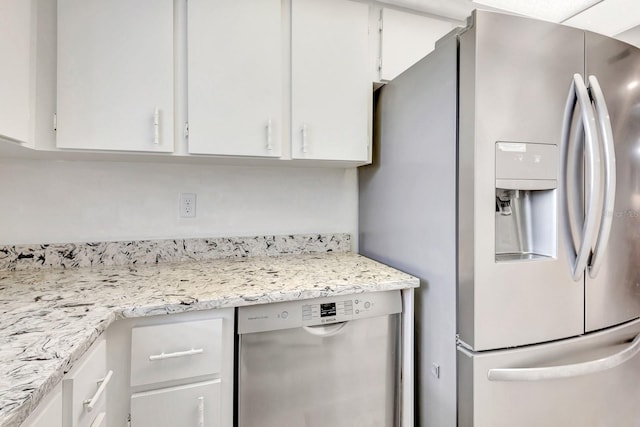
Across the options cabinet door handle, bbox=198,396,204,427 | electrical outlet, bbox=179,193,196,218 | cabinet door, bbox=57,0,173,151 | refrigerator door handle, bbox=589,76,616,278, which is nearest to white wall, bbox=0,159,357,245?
electrical outlet, bbox=179,193,196,218

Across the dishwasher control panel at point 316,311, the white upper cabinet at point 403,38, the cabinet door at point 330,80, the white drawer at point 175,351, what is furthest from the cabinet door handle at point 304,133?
the white drawer at point 175,351

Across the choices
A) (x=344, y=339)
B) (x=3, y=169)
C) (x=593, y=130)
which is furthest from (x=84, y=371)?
(x=593, y=130)

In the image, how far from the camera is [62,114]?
1130 millimetres

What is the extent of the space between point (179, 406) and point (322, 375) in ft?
1.60

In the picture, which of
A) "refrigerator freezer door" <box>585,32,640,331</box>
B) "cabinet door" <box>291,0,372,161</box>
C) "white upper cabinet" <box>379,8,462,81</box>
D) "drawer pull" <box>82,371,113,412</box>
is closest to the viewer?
"drawer pull" <box>82,371,113,412</box>

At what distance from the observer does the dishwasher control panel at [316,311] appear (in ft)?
3.40

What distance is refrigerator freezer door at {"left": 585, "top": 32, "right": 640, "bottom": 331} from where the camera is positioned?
3.65ft

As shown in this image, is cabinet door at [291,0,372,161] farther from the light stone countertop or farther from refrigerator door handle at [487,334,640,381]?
refrigerator door handle at [487,334,640,381]

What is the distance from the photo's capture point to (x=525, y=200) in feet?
3.79

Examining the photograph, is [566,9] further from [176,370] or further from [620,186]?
[176,370]

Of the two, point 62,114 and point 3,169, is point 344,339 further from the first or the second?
point 3,169

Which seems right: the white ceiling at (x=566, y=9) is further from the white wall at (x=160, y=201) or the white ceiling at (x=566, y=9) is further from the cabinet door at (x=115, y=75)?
the cabinet door at (x=115, y=75)

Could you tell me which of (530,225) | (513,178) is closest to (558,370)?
(530,225)

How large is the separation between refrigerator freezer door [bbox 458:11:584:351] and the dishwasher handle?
436 millimetres
